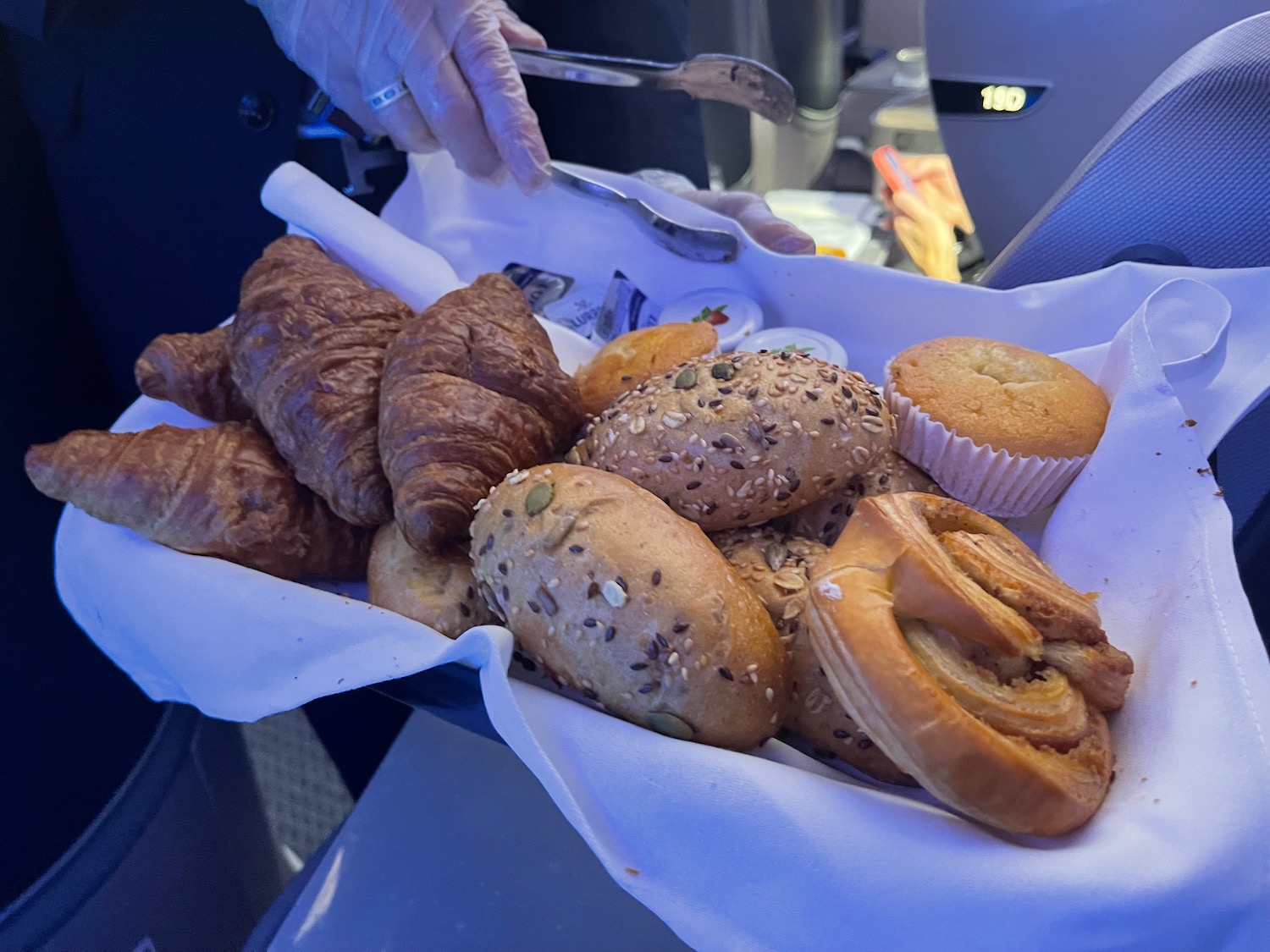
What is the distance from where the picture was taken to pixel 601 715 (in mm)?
646

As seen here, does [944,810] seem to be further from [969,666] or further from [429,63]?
[429,63]

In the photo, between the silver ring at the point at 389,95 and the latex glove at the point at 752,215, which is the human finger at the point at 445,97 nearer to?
the silver ring at the point at 389,95

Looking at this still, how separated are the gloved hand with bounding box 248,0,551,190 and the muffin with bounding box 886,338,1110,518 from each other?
76 centimetres

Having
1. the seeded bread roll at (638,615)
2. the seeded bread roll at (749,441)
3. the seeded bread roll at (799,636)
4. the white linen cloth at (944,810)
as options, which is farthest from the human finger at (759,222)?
the seeded bread roll at (638,615)

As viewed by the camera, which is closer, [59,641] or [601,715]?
[601,715]

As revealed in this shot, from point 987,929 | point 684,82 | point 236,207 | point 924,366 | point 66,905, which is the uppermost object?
point 684,82

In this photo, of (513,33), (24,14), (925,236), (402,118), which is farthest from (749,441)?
(925,236)

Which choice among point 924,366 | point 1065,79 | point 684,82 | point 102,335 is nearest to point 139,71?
point 102,335

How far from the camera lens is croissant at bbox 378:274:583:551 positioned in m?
0.83

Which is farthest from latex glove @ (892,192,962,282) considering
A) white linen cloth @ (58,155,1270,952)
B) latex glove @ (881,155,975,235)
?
white linen cloth @ (58,155,1270,952)

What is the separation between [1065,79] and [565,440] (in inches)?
47.9

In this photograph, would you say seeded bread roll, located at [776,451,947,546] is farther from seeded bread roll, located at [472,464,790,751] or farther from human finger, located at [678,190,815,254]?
human finger, located at [678,190,815,254]

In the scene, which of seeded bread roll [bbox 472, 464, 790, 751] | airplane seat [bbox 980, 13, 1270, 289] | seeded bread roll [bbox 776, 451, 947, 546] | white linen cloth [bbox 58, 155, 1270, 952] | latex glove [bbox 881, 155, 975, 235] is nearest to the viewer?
white linen cloth [bbox 58, 155, 1270, 952]

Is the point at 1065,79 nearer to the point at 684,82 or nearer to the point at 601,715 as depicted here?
the point at 684,82
